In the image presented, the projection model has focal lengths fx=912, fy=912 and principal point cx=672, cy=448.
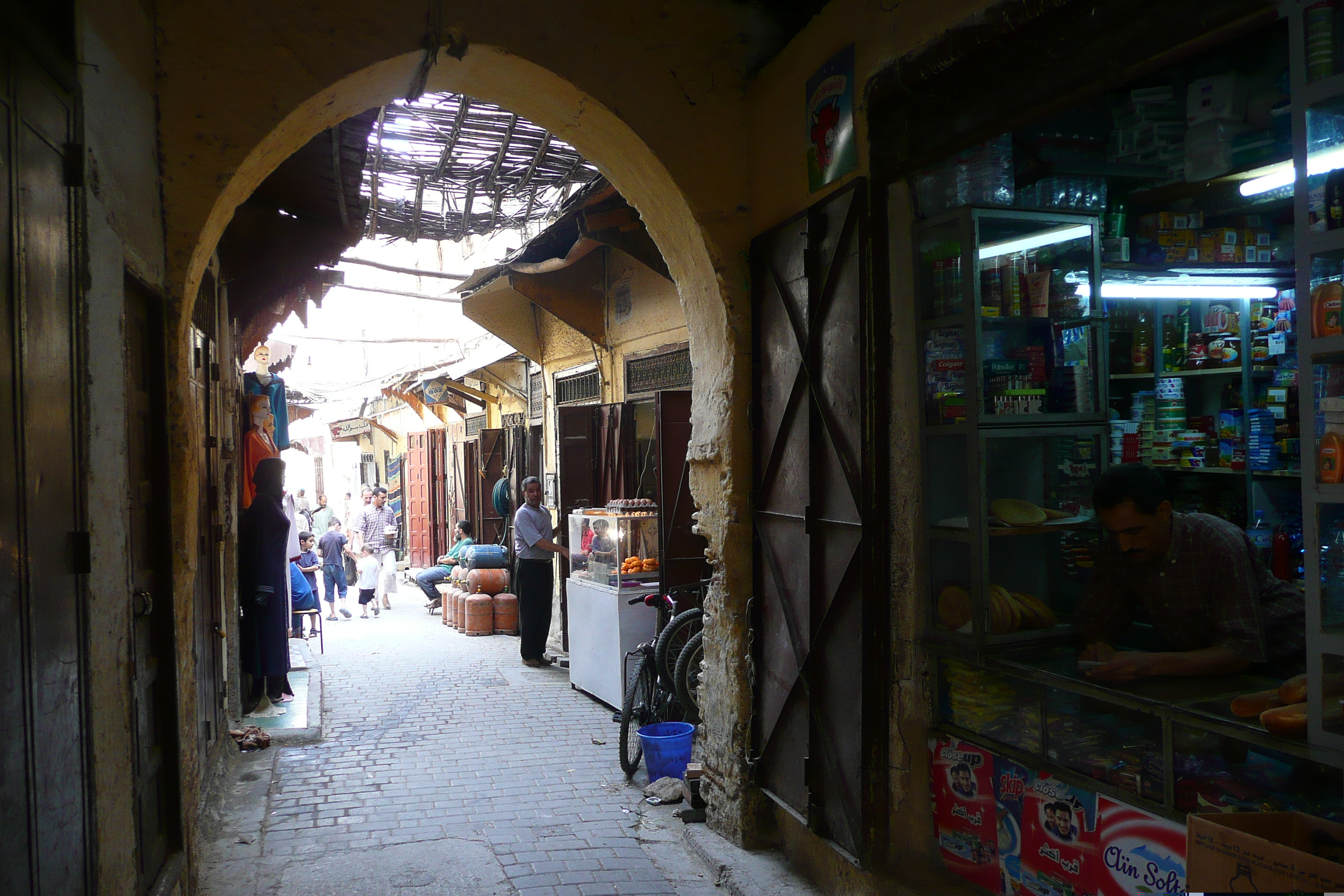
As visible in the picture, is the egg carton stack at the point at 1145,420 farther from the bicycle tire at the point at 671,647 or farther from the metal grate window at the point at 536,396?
the metal grate window at the point at 536,396

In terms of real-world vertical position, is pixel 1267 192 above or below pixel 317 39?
below

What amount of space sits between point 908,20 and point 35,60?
2.81 metres

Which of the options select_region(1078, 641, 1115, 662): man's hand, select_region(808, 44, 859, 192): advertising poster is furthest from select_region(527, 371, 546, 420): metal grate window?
select_region(1078, 641, 1115, 662): man's hand

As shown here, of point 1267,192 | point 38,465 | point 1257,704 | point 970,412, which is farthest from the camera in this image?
point 1267,192

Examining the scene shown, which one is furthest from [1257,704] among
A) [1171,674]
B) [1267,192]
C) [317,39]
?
[317,39]

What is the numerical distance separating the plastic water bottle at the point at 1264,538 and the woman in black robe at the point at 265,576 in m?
6.29

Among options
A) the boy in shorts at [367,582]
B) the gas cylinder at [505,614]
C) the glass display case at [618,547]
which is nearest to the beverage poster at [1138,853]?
the glass display case at [618,547]

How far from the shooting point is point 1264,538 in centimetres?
484

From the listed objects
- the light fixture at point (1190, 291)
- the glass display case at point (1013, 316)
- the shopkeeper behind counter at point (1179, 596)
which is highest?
the light fixture at point (1190, 291)

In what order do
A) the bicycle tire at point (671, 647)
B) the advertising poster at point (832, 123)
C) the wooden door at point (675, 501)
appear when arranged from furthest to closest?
the wooden door at point (675, 501), the bicycle tire at point (671, 647), the advertising poster at point (832, 123)

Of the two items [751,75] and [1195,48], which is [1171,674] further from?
[751,75]

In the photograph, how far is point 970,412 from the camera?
3439mm

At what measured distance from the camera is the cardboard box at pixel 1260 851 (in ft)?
6.26

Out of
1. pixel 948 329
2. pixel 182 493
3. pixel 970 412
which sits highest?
pixel 948 329
